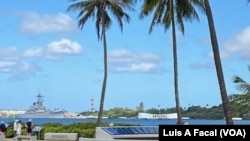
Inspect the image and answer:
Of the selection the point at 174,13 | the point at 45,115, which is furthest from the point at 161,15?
the point at 45,115

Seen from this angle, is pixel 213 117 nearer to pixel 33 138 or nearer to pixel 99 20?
pixel 99 20

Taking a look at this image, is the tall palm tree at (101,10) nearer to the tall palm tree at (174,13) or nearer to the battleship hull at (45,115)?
the tall palm tree at (174,13)

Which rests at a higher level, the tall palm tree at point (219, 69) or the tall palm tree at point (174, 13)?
the tall palm tree at point (174, 13)

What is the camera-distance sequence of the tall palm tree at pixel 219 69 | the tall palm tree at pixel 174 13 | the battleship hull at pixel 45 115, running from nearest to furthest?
the tall palm tree at pixel 219 69 → the tall palm tree at pixel 174 13 → the battleship hull at pixel 45 115

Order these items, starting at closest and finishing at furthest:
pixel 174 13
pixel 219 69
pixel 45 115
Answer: pixel 219 69
pixel 174 13
pixel 45 115

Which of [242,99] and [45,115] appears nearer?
[242,99]

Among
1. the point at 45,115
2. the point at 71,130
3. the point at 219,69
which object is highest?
the point at 45,115

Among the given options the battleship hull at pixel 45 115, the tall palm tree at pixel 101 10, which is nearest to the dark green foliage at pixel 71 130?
the tall palm tree at pixel 101 10

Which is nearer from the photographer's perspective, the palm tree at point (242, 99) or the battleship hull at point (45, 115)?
the palm tree at point (242, 99)

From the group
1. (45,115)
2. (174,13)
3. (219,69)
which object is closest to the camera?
(219,69)

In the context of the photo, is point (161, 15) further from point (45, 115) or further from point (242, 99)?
point (45, 115)

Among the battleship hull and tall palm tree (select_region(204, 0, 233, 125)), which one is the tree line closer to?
tall palm tree (select_region(204, 0, 233, 125))

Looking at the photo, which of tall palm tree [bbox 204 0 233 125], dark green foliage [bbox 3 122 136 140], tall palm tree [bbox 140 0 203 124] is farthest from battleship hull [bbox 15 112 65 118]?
tall palm tree [bbox 204 0 233 125]

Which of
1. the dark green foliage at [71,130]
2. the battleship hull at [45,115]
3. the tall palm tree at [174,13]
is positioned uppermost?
the battleship hull at [45,115]
